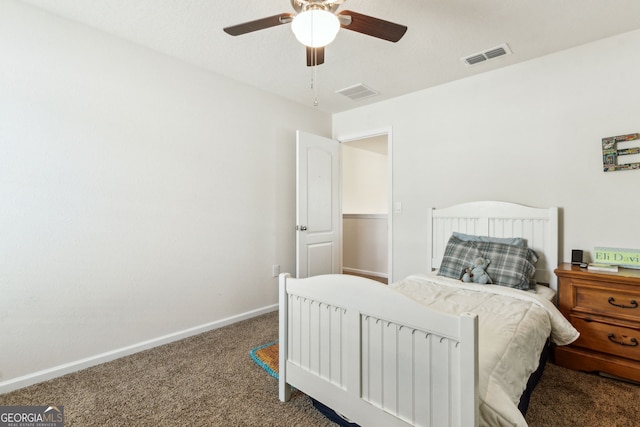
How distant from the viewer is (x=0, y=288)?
187cm

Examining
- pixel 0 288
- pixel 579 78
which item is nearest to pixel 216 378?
pixel 0 288

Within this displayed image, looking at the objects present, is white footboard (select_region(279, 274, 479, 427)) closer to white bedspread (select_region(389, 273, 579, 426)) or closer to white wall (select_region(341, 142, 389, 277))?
white bedspread (select_region(389, 273, 579, 426))

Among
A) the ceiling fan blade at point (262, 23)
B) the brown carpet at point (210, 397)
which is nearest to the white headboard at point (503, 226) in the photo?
the brown carpet at point (210, 397)

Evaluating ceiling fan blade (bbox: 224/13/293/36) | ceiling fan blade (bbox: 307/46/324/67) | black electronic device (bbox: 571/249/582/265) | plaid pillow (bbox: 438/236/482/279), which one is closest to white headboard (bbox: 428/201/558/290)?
black electronic device (bbox: 571/249/582/265)

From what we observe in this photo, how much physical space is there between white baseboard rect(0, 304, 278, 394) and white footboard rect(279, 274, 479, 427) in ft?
4.42

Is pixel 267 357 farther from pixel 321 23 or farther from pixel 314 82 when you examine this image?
pixel 314 82

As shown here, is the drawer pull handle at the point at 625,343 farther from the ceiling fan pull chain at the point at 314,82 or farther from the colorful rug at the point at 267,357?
the ceiling fan pull chain at the point at 314,82

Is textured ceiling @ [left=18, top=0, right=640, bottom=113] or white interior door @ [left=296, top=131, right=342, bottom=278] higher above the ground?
textured ceiling @ [left=18, top=0, right=640, bottom=113]

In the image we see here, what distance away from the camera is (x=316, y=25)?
1436 millimetres

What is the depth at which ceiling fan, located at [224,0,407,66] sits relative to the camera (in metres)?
1.43

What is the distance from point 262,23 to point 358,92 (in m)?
1.89

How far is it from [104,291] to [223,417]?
4.44 ft

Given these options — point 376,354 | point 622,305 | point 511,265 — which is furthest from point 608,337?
point 376,354

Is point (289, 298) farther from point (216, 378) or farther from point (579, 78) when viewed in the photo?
point (579, 78)
